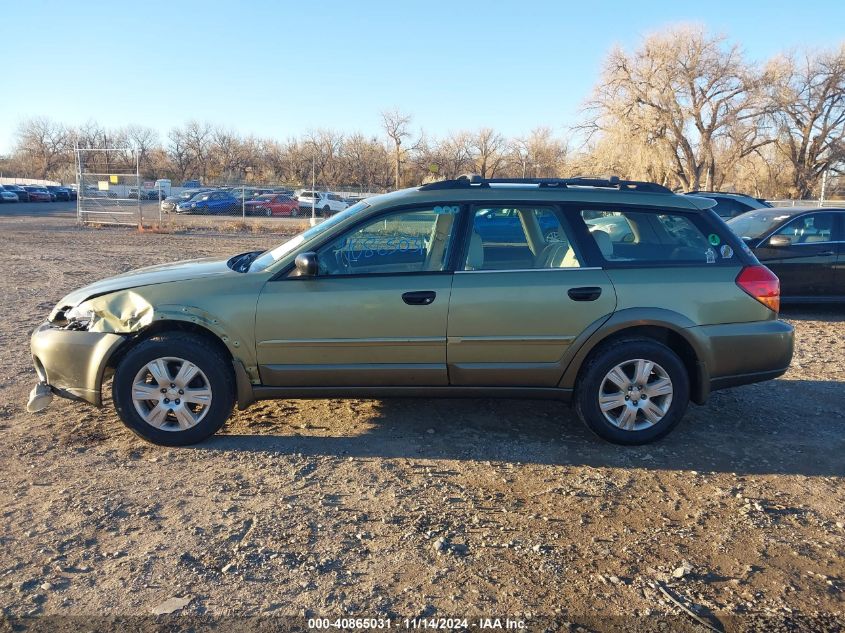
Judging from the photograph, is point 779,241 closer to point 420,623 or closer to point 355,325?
point 355,325

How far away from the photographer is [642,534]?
11.3 ft

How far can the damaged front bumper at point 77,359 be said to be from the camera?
171 inches

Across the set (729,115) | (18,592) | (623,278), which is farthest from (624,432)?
(729,115)

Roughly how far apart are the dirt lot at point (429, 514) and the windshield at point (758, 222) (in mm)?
4410

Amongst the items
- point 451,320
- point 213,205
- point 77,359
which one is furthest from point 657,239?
point 213,205

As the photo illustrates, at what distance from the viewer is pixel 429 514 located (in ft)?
11.9

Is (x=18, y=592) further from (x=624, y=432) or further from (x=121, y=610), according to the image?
(x=624, y=432)

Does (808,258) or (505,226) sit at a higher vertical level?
(505,226)

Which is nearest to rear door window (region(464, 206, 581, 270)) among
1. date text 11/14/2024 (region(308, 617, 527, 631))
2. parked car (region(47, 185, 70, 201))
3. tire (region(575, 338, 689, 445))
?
tire (region(575, 338, 689, 445))

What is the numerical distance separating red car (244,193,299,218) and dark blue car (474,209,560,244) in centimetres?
3367

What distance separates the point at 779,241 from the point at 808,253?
57 cm

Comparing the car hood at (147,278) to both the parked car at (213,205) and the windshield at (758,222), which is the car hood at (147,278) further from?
the parked car at (213,205)

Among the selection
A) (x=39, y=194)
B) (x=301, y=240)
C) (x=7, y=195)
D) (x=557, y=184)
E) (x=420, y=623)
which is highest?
(x=39, y=194)

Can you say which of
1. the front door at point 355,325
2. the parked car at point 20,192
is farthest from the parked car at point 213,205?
the front door at point 355,325
